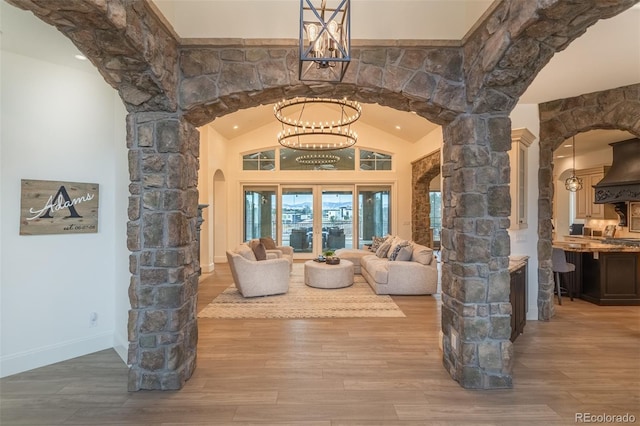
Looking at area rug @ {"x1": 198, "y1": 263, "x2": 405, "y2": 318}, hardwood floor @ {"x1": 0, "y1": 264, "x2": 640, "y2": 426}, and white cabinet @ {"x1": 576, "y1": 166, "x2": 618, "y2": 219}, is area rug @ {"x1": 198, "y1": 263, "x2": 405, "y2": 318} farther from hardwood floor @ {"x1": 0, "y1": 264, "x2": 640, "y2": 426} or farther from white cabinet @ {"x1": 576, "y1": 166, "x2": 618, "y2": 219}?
white cabinet @ {"x1": 576, "y1": 166, "x2": 618, "y2": 219}

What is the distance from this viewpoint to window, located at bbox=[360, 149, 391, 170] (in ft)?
31.6

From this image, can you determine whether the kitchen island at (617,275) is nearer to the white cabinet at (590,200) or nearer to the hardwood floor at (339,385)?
the hardwood floor at (339,385)

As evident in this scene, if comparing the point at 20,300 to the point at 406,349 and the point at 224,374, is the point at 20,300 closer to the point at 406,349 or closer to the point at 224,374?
the point at 224,374

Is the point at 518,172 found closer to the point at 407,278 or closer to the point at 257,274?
the point at 407,278

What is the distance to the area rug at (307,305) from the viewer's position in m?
4.48

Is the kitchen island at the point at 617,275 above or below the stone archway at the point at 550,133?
below

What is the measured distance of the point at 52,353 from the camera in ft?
10.0

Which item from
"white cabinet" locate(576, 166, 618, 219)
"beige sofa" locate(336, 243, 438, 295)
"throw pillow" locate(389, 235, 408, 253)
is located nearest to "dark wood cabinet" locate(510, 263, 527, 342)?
"beige sofa" locate(336, 243, 438, 295)

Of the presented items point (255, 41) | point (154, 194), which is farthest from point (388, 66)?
point (154, 194)

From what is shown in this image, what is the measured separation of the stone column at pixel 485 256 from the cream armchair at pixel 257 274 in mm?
3381

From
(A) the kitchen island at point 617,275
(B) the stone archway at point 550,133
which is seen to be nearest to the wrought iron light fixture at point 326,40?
(B) the stone archway at point 550,133

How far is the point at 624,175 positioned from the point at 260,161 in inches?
327

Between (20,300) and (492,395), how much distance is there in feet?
13.8

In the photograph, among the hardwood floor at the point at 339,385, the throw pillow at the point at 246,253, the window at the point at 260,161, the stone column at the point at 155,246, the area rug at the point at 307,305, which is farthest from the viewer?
the window at the point at 260,161
